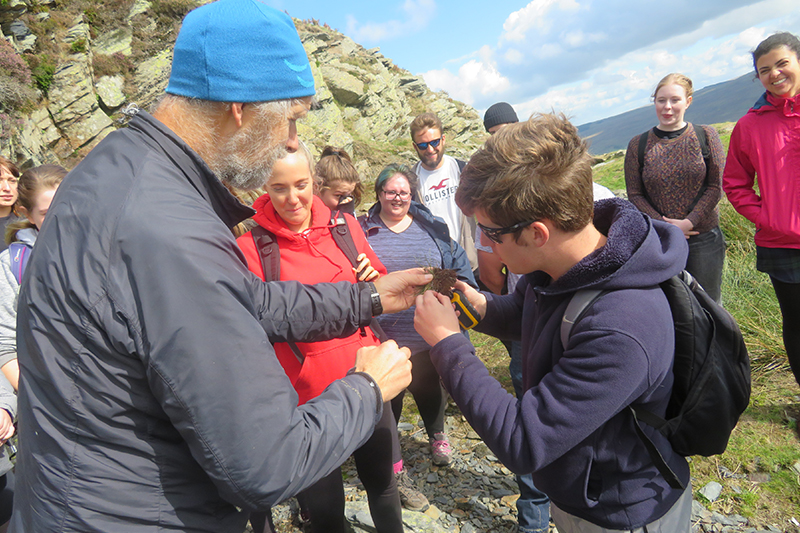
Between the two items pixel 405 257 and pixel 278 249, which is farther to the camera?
pixel 405 257

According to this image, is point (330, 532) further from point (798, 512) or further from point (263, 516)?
point (798, 512)

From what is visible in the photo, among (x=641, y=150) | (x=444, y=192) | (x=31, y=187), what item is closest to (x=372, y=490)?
(x=444, y=192)

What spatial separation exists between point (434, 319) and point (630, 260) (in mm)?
919

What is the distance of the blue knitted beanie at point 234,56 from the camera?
161 centimetres

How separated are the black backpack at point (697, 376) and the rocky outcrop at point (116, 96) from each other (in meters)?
7.88

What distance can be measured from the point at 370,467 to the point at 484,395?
66.0 inches

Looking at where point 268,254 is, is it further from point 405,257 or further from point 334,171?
point 334,171

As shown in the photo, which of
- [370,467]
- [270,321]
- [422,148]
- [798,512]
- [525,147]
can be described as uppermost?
[422,148]

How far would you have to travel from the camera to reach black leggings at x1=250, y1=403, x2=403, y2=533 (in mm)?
3029

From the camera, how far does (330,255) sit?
11.1ft

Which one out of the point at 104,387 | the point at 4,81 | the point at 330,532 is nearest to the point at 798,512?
the point at 330,532

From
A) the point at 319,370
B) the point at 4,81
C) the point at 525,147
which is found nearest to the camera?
the point at 525,147

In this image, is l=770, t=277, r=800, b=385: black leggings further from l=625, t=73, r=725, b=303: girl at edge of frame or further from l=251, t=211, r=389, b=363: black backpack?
l=251, t=211, r=389, b=363: black backpack

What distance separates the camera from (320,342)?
3.03 meters
